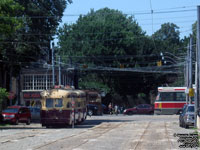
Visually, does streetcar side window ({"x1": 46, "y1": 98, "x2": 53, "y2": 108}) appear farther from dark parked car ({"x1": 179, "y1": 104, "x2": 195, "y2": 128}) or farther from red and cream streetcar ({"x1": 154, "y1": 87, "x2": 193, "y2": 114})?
red and cream streetcar ({"x1": 154, "y1": 87, "x2": 193, "y2": 114})

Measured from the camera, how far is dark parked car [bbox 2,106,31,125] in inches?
1473

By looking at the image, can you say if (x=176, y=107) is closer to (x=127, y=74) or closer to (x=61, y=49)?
(x=127, y=74)

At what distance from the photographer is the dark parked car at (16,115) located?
37.4 m

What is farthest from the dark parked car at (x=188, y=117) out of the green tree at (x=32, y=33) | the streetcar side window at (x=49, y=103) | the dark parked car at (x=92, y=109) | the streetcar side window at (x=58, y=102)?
the dark parked car at (x=92, y=109)

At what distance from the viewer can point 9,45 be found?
4300 centimetres

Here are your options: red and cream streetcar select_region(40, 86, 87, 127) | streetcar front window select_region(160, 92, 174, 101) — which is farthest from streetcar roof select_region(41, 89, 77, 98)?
streetcar front window select_region(160, 92, 174, 101)

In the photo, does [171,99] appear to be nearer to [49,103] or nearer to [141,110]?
[141,110]

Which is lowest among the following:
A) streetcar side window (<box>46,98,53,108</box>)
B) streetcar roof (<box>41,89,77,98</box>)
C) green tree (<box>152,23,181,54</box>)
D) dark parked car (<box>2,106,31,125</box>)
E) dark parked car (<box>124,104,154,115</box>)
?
dark parked car (<box>124,104,154,115</box>)

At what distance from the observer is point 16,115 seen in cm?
3769

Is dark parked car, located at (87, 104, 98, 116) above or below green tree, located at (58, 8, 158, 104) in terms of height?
below

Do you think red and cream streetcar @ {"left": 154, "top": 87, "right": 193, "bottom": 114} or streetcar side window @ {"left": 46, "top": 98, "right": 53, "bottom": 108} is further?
red and cream streetcar @ {"left": 154, "top": 87, "right": 193, "bottom": 114}

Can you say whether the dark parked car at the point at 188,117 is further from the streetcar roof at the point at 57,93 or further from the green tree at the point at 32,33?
the green tree at the point at 32,33

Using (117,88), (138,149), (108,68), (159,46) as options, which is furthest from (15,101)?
(138,149)

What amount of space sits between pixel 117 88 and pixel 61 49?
1091 centimetres
